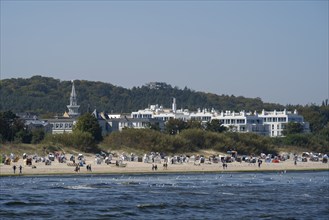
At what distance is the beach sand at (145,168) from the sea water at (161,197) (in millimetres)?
3448

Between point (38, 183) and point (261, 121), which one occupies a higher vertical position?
point (261, 121)

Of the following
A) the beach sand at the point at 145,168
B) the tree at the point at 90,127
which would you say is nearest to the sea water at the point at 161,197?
the beach sand at the point at 145,168

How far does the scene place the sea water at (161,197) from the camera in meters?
41.9

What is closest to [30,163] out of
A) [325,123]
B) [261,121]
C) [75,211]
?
[75,211]

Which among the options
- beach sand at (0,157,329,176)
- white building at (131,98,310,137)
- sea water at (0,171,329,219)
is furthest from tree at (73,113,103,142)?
white building at (131,98,310,137)

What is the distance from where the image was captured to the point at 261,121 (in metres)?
141

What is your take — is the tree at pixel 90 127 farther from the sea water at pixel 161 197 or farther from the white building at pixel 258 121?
the white building at pixel 258 121

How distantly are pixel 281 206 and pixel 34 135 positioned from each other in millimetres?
49826

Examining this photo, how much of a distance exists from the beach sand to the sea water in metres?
3.45

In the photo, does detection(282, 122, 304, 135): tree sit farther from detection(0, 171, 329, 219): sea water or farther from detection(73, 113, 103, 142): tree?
detection(0, 171, 329, 219): sea water

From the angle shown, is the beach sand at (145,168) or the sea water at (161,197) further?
the beach sand at (145,168)

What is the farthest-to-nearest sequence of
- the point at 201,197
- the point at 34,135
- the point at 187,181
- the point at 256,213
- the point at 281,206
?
1. the point at 34,135
2. the point at 187,181
3. the point at 201,197
4. the point at 281,206
5. the point at 256,213

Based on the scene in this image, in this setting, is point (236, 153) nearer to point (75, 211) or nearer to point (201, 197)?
point (201, 197)

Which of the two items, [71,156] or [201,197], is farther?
[71,156]
